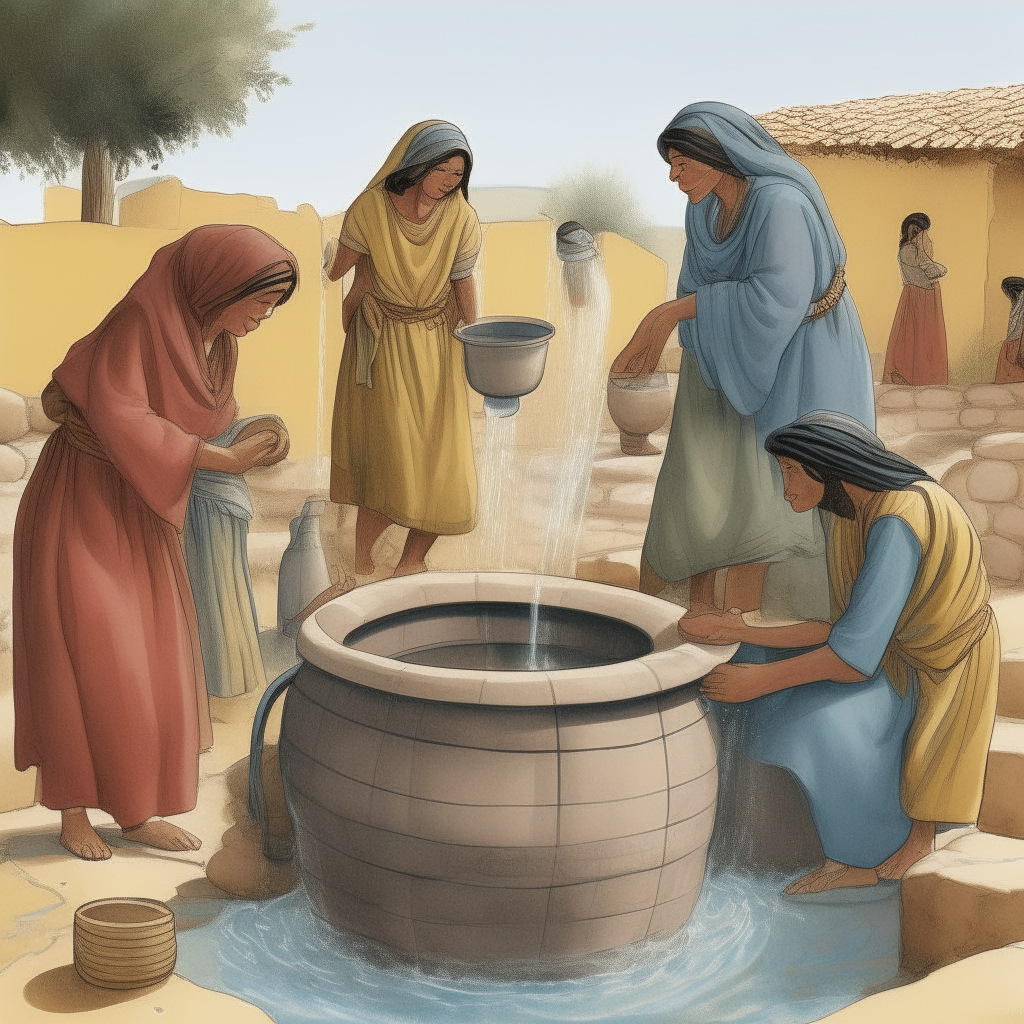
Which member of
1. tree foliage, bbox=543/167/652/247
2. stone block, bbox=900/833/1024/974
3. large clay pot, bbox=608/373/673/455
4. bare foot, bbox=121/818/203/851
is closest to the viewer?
stone block, bbox=900/833/1024/974

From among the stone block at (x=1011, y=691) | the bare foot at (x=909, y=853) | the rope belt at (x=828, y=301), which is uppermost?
the rope belt at (x=828, y=301)

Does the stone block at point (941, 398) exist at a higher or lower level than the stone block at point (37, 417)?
higher

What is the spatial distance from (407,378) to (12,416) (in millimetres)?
2368

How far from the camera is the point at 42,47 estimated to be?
1030 centimetres

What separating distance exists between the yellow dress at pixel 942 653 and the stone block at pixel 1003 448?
255 centimetres

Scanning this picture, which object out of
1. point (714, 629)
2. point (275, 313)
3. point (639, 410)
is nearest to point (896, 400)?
point (639, 410)

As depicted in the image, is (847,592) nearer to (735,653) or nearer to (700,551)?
(735,653)

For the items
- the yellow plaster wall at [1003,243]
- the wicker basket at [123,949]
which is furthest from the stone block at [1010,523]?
the yellow plaster wall at [1003,243]

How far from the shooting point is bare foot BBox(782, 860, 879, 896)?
4.95m

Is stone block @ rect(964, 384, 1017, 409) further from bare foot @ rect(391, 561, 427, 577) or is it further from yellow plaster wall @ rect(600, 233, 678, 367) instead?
bare foot @ rect(391, 561, 427, 577)

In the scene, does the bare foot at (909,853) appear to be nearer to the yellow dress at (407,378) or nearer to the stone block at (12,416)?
the yellow dress at (407,378)

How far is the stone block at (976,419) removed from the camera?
10570mm

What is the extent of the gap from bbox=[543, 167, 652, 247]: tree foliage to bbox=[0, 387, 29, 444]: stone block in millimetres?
16059

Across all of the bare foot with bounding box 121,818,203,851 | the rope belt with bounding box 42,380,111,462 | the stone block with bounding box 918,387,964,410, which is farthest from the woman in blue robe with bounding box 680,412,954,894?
the stone block with bounding box 918,387,964,410
